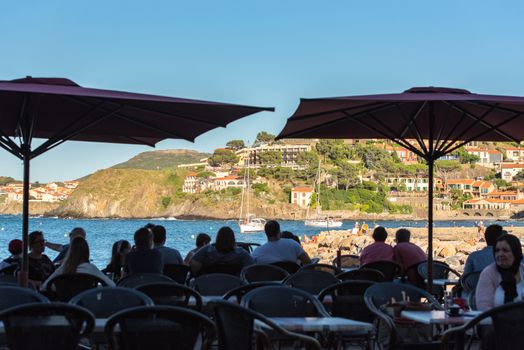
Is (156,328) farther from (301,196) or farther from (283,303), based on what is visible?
(301,196)

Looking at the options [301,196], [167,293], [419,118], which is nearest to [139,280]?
[167,293]

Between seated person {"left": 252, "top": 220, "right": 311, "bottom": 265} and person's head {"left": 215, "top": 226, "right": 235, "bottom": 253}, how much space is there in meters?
0.54

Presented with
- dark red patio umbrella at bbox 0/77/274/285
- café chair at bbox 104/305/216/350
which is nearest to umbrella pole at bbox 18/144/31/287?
dark red patio umbrella at bbox 0/77/274/285

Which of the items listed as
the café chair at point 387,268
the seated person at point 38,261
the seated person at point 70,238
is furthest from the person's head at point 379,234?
the seated person at point 38,261

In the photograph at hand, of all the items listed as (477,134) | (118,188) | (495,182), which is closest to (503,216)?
(495,182)

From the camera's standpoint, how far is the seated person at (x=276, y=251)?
23.4ft

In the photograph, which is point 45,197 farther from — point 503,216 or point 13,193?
point 503,216

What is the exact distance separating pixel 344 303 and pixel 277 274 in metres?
1.33

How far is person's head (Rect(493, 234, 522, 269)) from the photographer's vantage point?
4.36 metres

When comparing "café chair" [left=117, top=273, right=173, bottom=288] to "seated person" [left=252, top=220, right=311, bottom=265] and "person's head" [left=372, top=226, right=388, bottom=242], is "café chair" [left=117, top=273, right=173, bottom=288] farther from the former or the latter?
"person's head" [left=372, top=226, right=388, bottom=242]

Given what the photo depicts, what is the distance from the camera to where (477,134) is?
25.2 ft

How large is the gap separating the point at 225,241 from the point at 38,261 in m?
1.39

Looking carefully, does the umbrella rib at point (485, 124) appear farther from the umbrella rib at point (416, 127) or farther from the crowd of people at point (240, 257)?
the crowd of people at point (240, 257)

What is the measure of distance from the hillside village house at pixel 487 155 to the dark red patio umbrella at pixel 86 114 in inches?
6930
